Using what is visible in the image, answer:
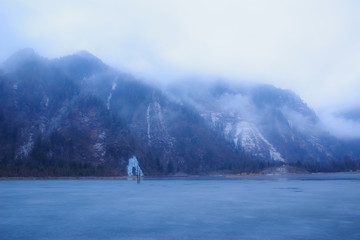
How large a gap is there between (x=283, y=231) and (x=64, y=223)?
1519 cm

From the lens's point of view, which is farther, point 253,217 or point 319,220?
point 253,217

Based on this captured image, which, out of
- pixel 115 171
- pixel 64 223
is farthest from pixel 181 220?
pixel 115 171

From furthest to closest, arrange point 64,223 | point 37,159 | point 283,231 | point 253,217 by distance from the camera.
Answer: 1. point 37,159
2. point 253,217
3. point 64,223
4. point 283,231

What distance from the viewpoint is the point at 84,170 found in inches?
6535

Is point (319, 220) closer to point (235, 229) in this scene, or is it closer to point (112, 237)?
point (235, 229)

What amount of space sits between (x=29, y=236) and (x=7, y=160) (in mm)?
174769

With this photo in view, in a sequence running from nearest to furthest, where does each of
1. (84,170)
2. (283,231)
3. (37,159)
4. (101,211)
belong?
(283,231) < (101,211) < (84,170) < (37,159)

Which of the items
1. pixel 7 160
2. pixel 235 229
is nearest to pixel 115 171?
pixel 7 160

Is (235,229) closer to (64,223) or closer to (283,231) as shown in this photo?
(283,231)

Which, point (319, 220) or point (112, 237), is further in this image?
point (319, 220)

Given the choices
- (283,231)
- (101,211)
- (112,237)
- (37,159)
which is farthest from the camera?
(37,159)

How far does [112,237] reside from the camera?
17.5m

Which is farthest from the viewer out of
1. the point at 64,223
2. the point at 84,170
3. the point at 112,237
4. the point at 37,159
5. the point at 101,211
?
the point at 37,159

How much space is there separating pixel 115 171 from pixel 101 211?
162m
